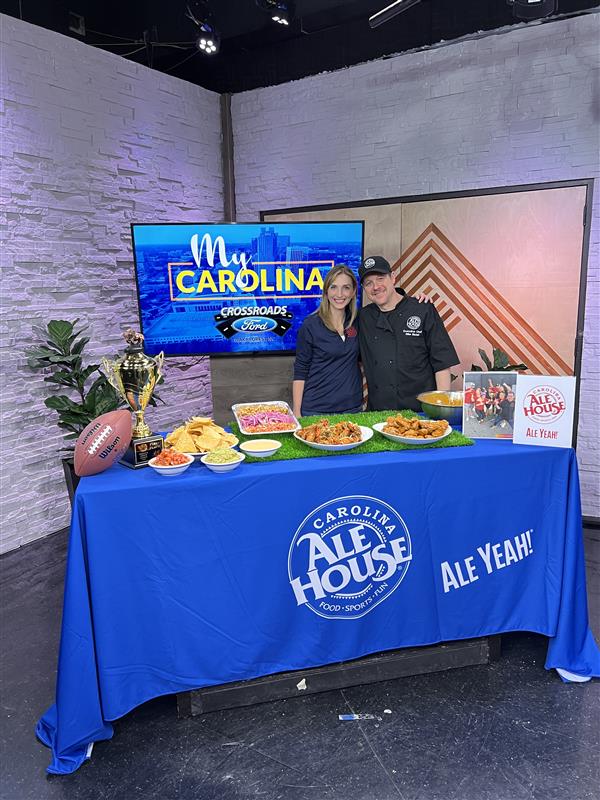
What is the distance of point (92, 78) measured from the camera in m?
3.81

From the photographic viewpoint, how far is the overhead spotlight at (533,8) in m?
3.12

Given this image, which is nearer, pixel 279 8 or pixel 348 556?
pixel 348 556

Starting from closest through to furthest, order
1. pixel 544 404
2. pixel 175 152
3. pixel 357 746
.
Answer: pixel 357 746 < pixel 544 404 < pixel 175 152

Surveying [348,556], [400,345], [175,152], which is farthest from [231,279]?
[348,556]

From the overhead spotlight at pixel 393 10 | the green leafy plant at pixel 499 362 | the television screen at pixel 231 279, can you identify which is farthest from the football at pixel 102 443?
the overhead spotlight at pixel 393 10

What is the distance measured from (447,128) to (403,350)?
5.80 feet

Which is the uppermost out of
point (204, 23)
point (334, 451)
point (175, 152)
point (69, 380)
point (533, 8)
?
point (204, 23)

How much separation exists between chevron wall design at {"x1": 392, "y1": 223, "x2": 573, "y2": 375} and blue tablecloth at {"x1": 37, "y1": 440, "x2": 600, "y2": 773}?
1758 millimetres

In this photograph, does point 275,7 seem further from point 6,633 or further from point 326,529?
point 6,633

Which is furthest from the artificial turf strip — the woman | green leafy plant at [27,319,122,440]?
green leafy plant at [27,319,122,440]

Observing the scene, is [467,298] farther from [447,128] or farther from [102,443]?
[102,443]

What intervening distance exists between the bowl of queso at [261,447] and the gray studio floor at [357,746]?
35.5 inches

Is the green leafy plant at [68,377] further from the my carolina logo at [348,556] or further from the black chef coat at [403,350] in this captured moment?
the my carolina logo at [348,556]

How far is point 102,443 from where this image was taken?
80.2 inches
